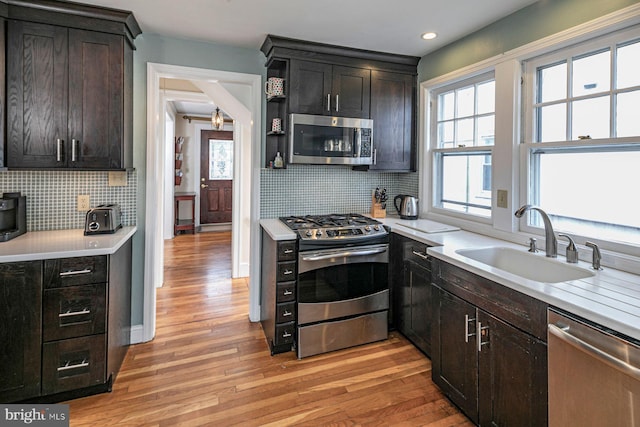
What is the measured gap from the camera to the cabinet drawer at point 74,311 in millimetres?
1993

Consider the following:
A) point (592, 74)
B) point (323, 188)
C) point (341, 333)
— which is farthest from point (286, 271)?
point (592, 74)

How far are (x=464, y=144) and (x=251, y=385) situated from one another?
8.15 ft

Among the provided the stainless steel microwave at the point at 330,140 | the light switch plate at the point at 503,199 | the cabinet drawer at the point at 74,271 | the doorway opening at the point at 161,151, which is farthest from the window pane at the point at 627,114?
the cabinet drawer at the point at 74,271

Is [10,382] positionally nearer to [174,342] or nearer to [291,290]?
[174,342]

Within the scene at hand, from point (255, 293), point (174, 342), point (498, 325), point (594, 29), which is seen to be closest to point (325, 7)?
point (594, 29)

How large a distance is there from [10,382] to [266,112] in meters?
2.50

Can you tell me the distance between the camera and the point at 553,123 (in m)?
2.21

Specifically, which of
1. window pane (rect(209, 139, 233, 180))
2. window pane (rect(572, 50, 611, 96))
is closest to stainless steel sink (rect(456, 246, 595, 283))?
window pane (rect(572, 50, 611, 96))

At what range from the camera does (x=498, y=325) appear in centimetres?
169

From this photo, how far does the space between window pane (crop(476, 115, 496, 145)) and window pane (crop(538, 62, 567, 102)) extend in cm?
39

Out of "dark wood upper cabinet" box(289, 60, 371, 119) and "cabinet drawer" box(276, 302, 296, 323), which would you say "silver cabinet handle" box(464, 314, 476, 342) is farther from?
"dark wood upper cabinet" box(289, 60, 371, 119)

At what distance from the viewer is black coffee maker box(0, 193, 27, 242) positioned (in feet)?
7.07

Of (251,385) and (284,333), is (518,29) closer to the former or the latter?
(284,333)

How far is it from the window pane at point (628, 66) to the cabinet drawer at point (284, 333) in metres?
2.49
